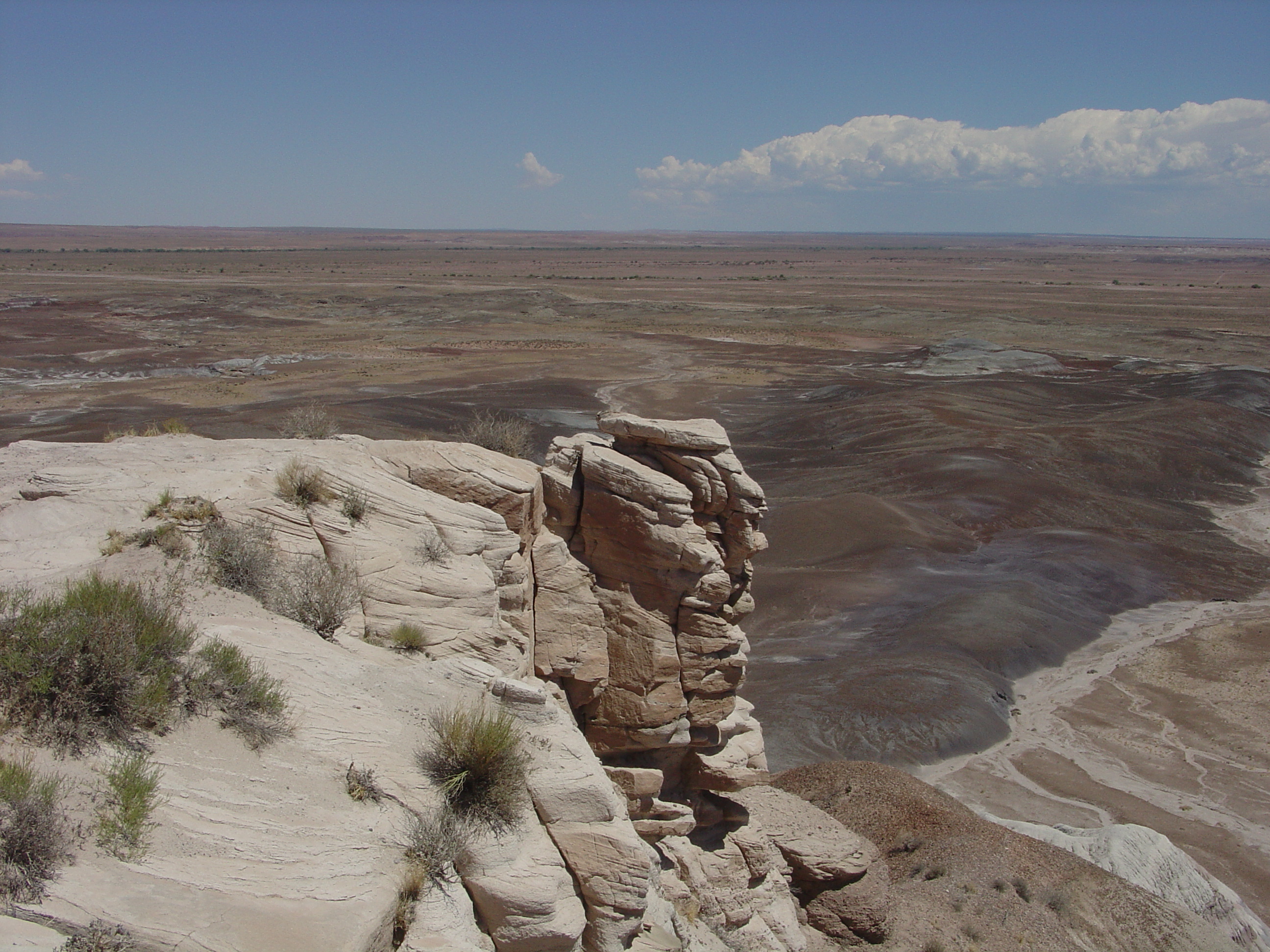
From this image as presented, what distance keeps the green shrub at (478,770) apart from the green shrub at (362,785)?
0.35 metres

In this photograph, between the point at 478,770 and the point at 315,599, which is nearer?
the point at 478,770

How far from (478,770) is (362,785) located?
73cm

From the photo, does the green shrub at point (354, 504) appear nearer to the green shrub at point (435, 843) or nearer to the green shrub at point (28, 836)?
the green shrub at point (435, 843)

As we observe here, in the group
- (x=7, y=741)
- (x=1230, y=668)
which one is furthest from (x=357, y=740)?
(x=1230, y=668)

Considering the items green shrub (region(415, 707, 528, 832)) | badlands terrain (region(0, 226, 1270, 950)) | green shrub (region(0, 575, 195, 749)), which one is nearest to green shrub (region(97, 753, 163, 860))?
green shrub (region(0, 575, 195, 749))

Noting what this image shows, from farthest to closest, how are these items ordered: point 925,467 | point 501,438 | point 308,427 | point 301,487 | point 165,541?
point 925,467 → point 501,438 → point 308,427 → point 301,487 → point 165,541

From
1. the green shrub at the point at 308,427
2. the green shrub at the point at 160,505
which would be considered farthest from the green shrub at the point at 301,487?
the green shrub at the point at 308,427

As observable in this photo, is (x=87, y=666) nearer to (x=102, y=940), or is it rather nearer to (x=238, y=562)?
(x=102, y=940)

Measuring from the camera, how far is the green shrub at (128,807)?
4203 millimetres

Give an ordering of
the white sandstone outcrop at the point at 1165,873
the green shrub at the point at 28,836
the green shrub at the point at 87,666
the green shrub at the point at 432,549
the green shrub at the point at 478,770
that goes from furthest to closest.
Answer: the white sandstone outcrop at the point at 1165,873 → the green shrub at the point at 432,549 → the green shrub at the point at 478,770 → the green shrub at the point at 87,666 → the green shrub at the point at 28,836

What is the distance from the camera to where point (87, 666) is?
16.0 feet

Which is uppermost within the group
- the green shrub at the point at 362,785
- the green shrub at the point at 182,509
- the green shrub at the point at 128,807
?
the green shrub at the point at 182,509

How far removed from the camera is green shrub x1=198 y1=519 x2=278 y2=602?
6.81 meters

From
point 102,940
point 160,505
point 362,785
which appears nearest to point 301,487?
point 160,505
